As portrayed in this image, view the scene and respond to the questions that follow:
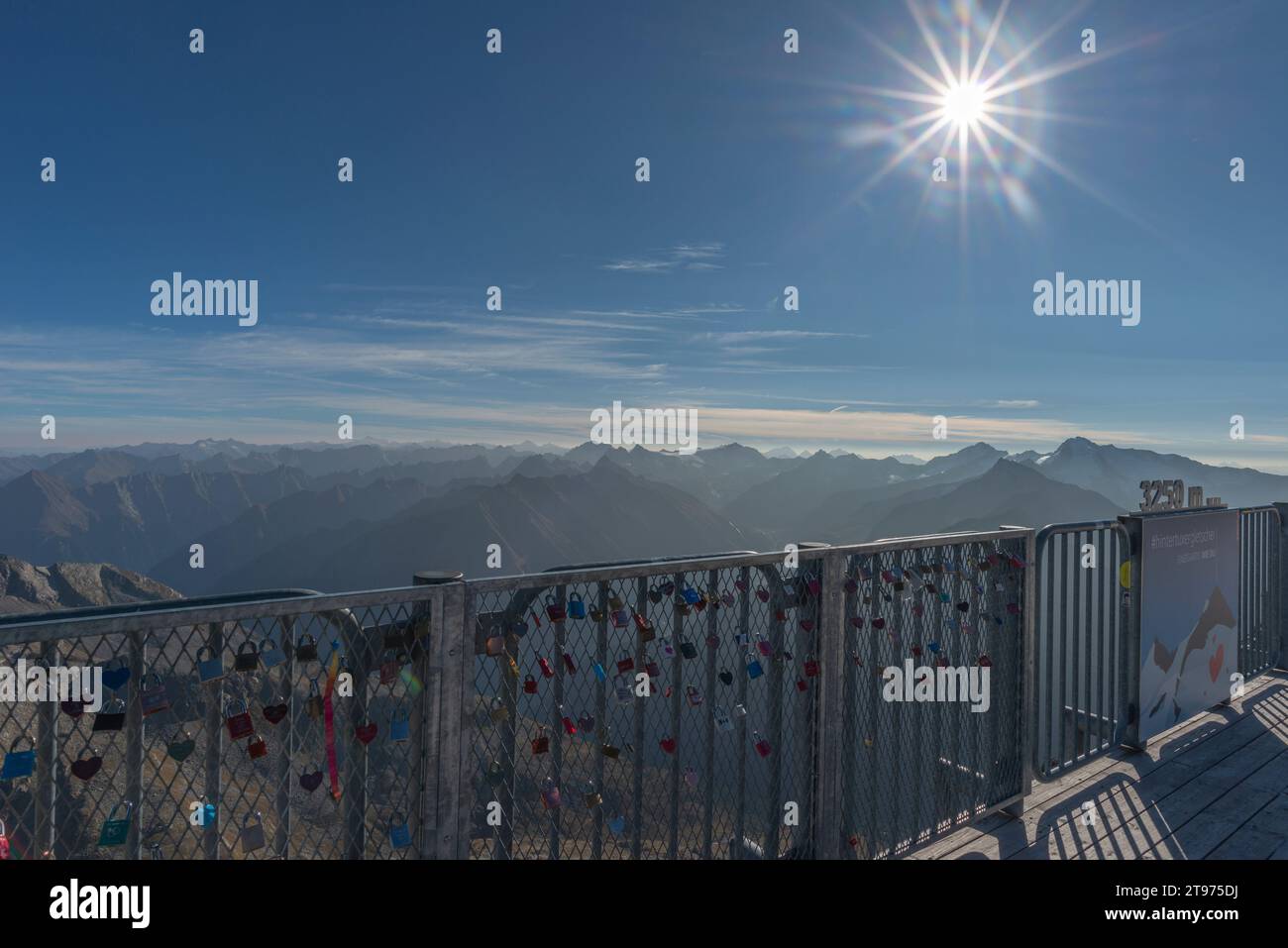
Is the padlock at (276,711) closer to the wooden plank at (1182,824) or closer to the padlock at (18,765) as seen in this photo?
the padlock at (18,765)

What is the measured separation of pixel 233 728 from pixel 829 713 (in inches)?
121

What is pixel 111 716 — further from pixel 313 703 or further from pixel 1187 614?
pixel 1187 614

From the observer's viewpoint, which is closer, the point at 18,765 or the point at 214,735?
the point at 18,765

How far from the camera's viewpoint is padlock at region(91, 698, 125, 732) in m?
2.19

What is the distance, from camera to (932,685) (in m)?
Result: 4.94

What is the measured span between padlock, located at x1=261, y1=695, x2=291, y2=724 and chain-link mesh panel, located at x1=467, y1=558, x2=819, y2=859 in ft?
2.27

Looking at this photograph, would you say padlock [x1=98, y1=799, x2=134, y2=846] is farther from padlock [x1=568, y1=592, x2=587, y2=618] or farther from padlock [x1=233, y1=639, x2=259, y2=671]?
padlock [x1=568, y1=592, x2=587, y2=618]

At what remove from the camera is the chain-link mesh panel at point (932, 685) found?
14.6 feet

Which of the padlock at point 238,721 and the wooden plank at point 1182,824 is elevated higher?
the padlock at point 238,721

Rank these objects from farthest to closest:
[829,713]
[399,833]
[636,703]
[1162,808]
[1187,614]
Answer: [1187,614], [1162,808], [829,713], [636,703], [399,833]

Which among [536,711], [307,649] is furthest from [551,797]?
[307,649]

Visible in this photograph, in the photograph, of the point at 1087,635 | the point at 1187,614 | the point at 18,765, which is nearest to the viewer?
the point at 18,765

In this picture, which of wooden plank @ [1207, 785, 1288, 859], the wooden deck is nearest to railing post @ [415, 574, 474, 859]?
the wooden deck

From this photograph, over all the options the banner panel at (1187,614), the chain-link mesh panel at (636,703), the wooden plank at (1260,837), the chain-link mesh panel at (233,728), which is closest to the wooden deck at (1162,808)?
the wooden plank at (1260,837)
